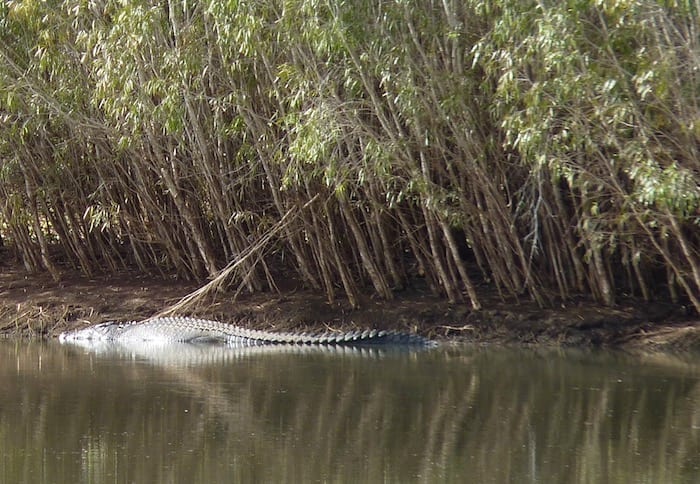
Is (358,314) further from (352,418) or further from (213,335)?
(352,418)

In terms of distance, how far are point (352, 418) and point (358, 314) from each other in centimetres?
447

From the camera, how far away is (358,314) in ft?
37.9

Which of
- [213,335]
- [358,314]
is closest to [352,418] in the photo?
[213,335]

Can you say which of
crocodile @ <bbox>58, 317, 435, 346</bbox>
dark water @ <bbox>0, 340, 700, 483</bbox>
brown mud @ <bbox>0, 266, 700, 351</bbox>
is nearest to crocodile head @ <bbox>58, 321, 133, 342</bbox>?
crocodile @ <bbox>58, 317, 435, 346</bbox>

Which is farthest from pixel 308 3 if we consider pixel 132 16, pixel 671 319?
pixel 671 319

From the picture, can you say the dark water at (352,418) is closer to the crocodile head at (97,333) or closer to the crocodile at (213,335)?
the crocodile at (213,335)

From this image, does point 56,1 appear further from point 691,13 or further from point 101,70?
point 691,13

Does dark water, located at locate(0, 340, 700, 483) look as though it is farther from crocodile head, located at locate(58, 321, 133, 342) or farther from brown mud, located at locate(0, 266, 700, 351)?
crocodile head, located at locate(58, 321, 133, 342)

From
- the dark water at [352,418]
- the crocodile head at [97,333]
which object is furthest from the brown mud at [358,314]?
the dark water at [352,418]

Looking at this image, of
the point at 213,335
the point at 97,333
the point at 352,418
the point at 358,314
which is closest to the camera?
the point at 352,418

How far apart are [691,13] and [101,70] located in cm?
515

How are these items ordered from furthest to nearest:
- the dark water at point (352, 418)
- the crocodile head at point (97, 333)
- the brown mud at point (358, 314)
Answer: the crocodile head at point (97, 333) < the brown mud at point (358, 314) < the dark water at point (352, 418)

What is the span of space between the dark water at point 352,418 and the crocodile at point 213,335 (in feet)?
1.93

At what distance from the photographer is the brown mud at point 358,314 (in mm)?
10633
